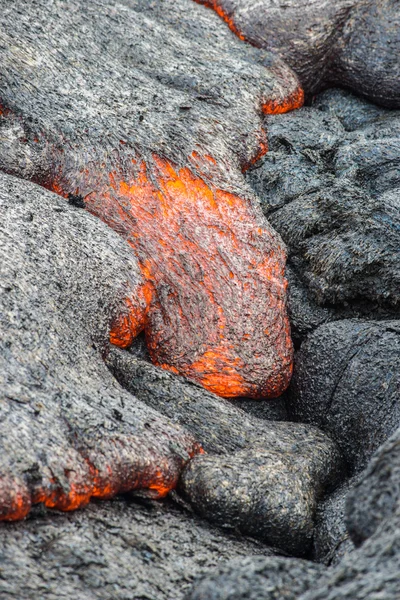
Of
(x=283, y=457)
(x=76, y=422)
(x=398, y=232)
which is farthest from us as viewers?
(x=398, y=232)

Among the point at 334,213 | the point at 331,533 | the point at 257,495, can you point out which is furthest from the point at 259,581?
the point at 334,213

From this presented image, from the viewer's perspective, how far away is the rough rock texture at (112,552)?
3.40 meters

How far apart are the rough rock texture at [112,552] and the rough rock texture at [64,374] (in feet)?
0.37

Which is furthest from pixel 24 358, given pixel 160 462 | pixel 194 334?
pixel 194 334

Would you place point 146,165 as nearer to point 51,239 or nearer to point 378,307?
point 51,239

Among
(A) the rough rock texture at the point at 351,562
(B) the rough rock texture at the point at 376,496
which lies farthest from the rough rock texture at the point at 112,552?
(B) the rough rock texture at the point at 376,496

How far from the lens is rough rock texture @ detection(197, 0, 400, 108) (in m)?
7.41

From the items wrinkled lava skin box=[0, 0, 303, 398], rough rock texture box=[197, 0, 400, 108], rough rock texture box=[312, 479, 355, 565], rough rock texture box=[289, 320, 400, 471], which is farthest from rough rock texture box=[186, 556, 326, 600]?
rough rock texture box=[197, 0, 400, 108]

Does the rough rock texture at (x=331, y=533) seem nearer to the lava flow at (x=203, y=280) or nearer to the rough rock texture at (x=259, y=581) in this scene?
the rough rock texture at (x=259, y=581)

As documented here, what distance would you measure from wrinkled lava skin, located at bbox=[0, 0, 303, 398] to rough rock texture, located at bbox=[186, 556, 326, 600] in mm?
2407

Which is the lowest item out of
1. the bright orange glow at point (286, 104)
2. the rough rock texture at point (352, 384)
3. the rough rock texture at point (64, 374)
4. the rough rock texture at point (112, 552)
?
the rough rock texture at point (112, 552)

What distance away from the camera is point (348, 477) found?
5129 millimetres

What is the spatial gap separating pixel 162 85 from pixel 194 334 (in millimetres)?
2544

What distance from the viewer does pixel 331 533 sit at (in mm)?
4375
